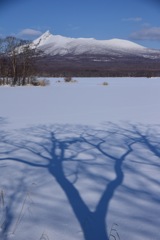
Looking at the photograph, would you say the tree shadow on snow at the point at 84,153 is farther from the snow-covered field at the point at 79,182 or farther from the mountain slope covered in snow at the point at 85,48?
the mountain slope covered in snow at the point at 85,48

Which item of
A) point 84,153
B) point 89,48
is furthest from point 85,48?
point 84,153

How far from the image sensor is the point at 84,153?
5227 mm

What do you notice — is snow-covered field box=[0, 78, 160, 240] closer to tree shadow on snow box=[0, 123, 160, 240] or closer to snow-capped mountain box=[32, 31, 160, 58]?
tree shadow on snow box=[0, 123, 160, 240]

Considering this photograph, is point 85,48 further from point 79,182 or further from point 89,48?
point 79,182

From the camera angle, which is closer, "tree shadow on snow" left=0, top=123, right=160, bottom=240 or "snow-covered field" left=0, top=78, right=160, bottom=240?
"snow-covered field" left=0, top=78, right=160, bottom=240

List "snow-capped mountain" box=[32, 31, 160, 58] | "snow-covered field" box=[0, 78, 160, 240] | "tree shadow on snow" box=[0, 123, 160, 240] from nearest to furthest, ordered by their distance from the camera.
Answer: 1. "snow-covered field" box=[0, 78, 160, 240]
2. "tree shadow on snow" box=[0, 123, 160, 240]
3. "snow-capped mountain" box=[32, 31, 160, 58]

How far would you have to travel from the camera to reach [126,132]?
6.92 meters

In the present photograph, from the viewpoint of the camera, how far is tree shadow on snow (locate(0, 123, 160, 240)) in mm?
3115

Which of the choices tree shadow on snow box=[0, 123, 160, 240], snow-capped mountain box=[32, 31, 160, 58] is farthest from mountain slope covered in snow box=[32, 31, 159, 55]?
tree shadow on snow box=[0, 123, 160, 240]

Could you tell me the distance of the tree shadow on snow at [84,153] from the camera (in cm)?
312

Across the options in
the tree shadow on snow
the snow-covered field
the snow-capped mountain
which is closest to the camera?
the snow-covered field

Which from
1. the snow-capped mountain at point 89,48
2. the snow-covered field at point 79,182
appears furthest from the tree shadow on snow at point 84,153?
the snow-capped mountain at point 89,48

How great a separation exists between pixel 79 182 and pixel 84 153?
135 cm

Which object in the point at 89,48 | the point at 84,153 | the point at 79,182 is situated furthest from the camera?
the point at 89,48
